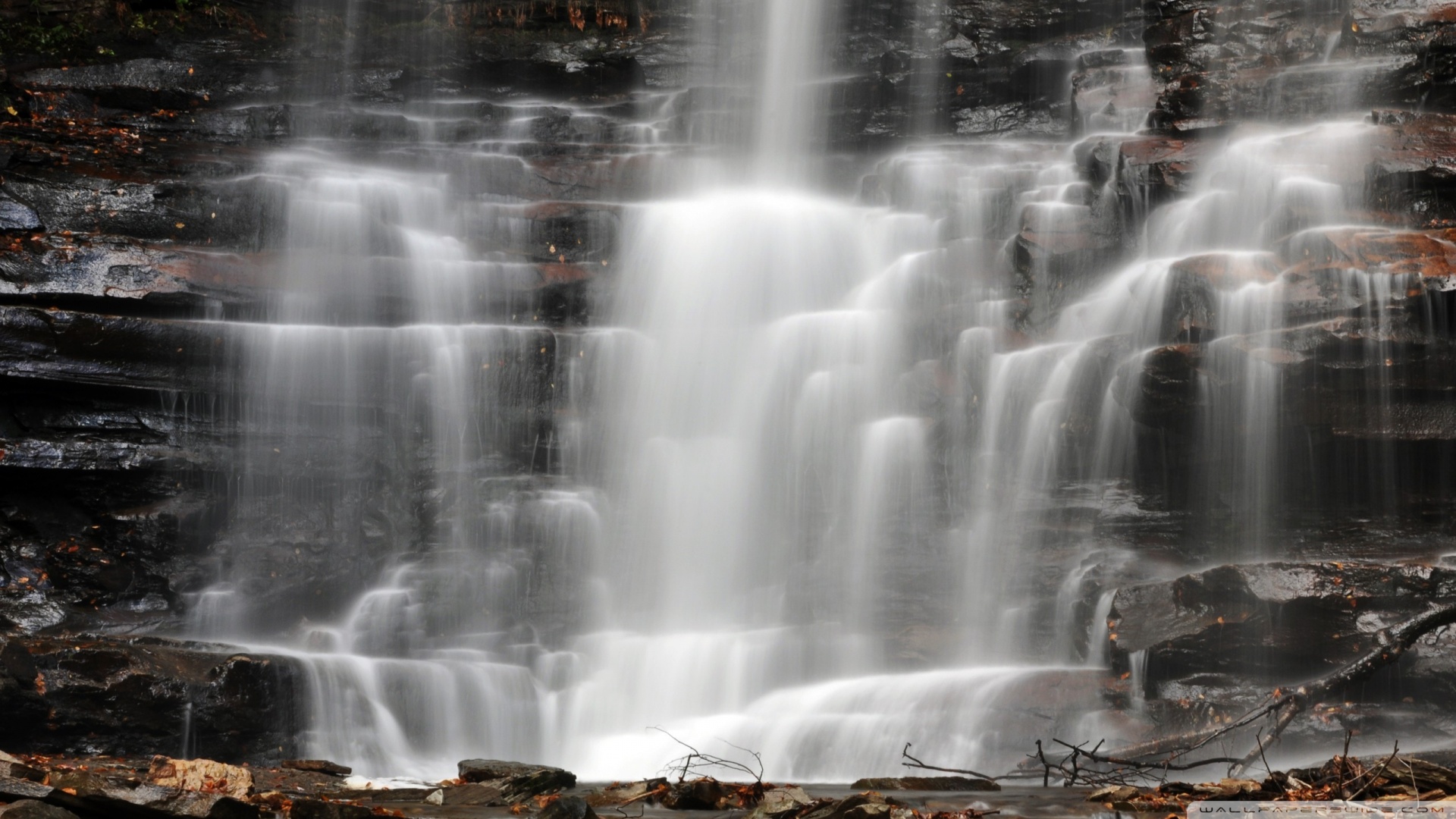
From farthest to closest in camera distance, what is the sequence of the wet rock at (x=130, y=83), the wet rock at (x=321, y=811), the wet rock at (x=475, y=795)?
the wet rock at (x=130, y=83) → the wet rock at (x=475, y=795) → the wet rock at (x=321, y=811)

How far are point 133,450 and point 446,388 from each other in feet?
10.9

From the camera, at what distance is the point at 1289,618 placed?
928cm

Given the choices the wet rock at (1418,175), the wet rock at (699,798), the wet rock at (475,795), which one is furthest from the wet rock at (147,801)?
the wet rock at (1418,175)

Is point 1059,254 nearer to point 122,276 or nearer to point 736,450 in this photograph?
point 736,450

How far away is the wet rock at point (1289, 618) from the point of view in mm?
9242

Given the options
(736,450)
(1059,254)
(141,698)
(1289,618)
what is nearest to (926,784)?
(1289,618)

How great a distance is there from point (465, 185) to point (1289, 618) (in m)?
11.7

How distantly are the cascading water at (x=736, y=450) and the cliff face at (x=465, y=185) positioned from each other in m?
0.12

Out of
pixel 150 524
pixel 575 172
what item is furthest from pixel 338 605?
pixel 575 172

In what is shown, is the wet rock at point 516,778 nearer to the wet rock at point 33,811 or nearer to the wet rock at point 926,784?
the wet rock at point 926,784

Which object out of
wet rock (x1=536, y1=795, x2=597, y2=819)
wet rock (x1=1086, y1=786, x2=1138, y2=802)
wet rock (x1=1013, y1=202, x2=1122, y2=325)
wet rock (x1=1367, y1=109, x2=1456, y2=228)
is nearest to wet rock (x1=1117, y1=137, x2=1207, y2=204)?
wet rock (x1=1013, y1=202, x2=1122, y2=325)

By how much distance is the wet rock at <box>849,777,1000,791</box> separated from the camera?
700 cm

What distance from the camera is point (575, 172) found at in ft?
54.1

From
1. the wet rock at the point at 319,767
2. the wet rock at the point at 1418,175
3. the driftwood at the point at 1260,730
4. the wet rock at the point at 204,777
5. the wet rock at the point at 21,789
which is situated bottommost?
the wet rock at the point at 319,767
